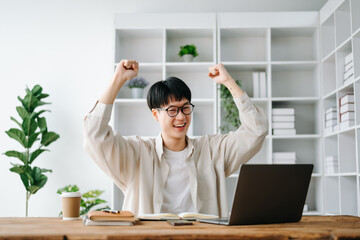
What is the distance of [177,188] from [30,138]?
2.20 meters

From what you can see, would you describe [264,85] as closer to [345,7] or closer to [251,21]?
[251,21]

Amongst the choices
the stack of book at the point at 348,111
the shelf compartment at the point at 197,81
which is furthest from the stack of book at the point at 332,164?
the shelf compartment at the point at 197,81

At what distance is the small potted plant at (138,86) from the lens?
13.0ft

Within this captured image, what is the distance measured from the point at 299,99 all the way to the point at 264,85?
0.35 m

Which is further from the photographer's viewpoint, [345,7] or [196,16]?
[196,16]

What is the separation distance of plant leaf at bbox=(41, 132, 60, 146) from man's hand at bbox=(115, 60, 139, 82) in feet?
7.23

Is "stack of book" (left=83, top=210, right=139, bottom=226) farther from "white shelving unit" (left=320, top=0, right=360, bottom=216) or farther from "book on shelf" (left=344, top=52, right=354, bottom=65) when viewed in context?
"book on shelf" (left=344, top=52, right=354, bottom=65)

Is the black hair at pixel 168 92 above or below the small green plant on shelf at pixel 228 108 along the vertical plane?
below

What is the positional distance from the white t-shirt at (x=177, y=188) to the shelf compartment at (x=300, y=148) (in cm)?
229

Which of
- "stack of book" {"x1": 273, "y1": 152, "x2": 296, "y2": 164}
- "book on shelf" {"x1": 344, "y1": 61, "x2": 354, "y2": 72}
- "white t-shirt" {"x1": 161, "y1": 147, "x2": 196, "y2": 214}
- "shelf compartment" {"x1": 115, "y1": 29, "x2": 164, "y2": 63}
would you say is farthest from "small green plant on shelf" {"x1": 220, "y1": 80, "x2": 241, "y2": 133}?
"white t-shirt" {"x1": 161, "y1": 147, "x2": 196, "y2": 214}

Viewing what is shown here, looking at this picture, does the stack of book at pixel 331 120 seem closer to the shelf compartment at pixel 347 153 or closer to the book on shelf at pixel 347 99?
the shelf compartment at pixel 347 153

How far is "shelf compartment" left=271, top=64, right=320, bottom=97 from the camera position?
4.21 meters

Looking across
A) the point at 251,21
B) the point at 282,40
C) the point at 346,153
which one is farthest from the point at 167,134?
the point at 282,40

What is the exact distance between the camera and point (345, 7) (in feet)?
11.7
